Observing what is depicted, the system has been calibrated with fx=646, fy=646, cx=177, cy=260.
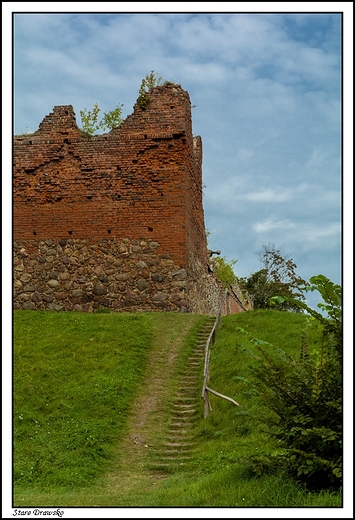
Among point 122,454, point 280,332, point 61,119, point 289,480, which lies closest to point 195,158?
point 61,119

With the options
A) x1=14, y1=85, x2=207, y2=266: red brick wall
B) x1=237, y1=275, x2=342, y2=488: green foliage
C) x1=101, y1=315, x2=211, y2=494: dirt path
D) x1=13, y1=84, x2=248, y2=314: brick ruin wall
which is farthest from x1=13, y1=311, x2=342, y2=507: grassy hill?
x1=14, y1=85, x2=207, y2=266: red brick wall

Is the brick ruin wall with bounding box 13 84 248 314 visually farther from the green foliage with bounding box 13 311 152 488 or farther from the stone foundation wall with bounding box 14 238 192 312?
the green foliage with bounding box 13 311 152 488

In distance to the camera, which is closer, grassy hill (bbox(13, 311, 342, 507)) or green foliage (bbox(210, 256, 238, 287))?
grassy hill (bbox(13, 311, 342, 507))

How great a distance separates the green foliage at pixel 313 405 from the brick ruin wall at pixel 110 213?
12918 millimetres

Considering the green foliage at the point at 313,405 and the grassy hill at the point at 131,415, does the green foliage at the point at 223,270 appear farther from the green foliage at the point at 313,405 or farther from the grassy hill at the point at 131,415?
the green foliage at the point at 313,405

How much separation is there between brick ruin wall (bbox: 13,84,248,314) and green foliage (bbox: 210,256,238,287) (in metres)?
7.25

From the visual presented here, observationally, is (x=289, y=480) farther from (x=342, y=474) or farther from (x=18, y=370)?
(x=18, y=370)

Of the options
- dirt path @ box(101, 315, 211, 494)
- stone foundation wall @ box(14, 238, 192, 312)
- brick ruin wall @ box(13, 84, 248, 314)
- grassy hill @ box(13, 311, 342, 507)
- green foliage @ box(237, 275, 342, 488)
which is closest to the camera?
green foliage @ box(237, 275, 342, 488)

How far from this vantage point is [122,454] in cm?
1215

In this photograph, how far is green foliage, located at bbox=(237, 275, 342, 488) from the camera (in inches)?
299

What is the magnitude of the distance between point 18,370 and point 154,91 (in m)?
11.4

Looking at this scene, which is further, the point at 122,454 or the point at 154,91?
the point at 154,91

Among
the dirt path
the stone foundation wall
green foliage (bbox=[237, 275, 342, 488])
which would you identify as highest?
the stone foundation wall

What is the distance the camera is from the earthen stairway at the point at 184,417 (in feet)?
38.5
